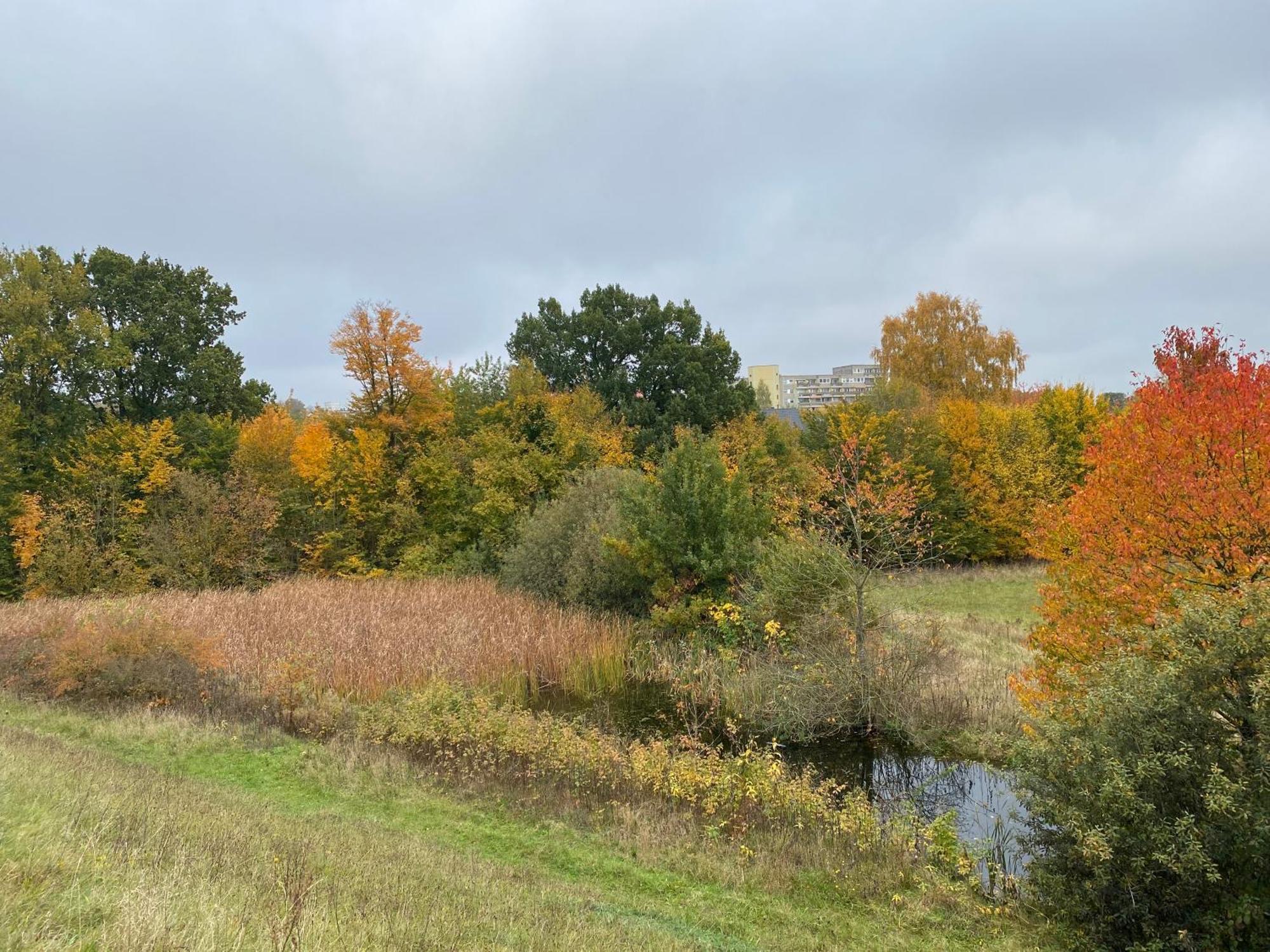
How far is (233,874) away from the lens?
4.57 meters

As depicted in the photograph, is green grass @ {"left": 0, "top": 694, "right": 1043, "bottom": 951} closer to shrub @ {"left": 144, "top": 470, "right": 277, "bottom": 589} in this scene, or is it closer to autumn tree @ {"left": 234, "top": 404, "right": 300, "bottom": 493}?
shrub @ {"left": 144, "top": 470, "right": 277, "bottom": 589}

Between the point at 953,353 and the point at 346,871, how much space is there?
43156 mm

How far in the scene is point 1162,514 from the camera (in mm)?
8719

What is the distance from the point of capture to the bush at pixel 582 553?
17.5m

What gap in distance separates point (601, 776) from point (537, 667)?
19.0 ft

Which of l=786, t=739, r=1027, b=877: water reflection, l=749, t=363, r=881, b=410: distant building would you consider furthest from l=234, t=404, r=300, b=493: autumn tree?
l=749, t=363, r=881, b=410: distant building

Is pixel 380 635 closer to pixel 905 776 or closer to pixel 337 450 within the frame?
pixel 905 776

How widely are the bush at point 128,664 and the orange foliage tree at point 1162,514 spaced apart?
1380cm

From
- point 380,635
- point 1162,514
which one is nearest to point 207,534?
point 380,635

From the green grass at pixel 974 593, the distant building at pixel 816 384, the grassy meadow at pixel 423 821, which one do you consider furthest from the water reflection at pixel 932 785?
the distant building at pixel 816 384

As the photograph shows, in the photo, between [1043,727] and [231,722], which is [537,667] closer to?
[231,722]

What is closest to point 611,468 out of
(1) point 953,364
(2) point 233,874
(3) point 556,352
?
(2) point 233,874

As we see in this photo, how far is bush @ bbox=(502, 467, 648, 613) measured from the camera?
1755cm

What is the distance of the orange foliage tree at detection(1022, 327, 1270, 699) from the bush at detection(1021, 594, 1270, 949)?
2.05 m
